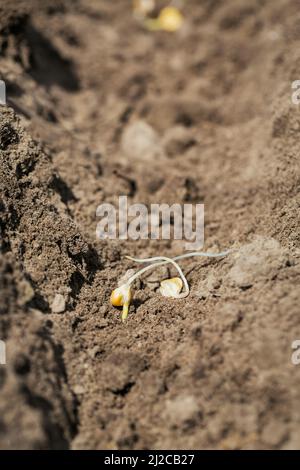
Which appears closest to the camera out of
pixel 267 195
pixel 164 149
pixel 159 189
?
pixel 267 195

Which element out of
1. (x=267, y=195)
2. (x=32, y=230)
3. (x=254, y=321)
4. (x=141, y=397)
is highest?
(x=267, y=195)

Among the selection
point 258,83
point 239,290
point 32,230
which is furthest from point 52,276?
point 258,83

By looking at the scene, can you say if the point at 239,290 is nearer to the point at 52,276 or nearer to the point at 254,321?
the point at 254,321

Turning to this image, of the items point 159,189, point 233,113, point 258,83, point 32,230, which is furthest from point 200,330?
point 258,83

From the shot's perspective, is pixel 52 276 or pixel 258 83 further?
pixel 258 83
